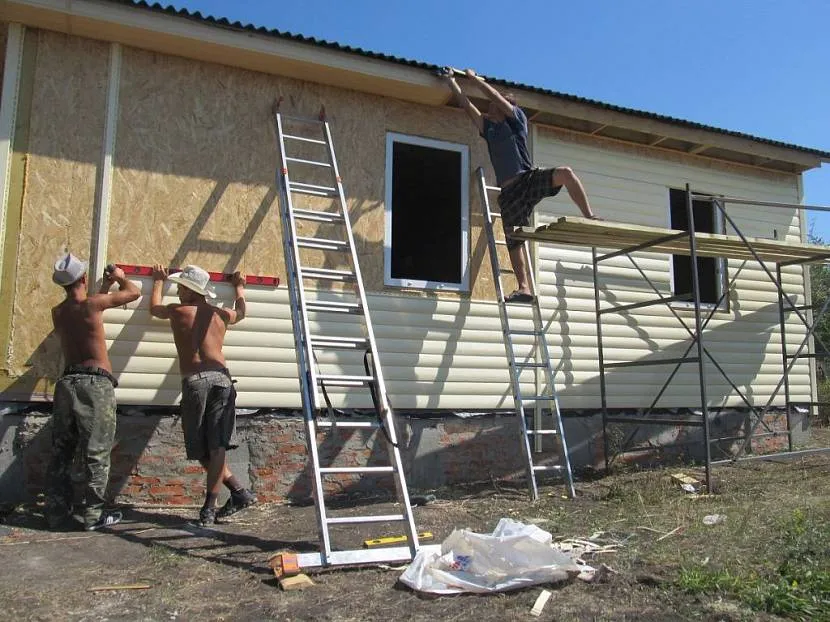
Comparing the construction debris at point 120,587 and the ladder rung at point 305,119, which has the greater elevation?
the ladder rung at point 305,119

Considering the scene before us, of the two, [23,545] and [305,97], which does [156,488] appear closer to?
[23,545]

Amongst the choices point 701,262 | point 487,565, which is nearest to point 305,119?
point 487,565

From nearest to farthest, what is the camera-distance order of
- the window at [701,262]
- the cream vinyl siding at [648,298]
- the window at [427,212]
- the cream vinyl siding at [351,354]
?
the cream vinyl siding at [351,354]
the window at [427,212]
the cream vinyl siding at [648,298]
the window at [701,262]

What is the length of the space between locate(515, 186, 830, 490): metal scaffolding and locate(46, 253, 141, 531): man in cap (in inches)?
156

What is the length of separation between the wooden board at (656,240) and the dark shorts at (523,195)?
291mm

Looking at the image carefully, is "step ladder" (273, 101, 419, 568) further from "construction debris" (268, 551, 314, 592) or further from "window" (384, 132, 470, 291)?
"window" (384, 132, 470, 291)

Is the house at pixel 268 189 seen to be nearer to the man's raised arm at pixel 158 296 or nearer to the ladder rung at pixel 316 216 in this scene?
the man's raised arm at pixel 158 296

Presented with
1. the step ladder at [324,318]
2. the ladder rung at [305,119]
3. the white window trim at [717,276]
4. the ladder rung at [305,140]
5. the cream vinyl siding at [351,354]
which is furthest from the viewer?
the white window trim at [717,276]

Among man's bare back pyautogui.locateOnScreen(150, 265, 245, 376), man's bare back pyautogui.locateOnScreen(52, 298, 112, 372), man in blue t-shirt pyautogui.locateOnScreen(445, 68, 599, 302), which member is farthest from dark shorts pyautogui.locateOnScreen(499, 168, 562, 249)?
man's bare back pyautogui.locateOnScreen(52, 298, 112, 372)

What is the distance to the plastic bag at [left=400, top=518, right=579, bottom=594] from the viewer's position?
393cm

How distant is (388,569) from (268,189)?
412cm

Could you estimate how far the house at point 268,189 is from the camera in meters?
6.27

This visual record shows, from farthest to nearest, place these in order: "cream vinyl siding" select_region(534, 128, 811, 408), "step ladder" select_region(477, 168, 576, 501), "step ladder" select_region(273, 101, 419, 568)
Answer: "cream vinyl siding" select_region(534, 128, 811, 408) < "step ladder" select_region(477, 168, 576, 501) < "step ladder" select_region(273, 101, 419, 568)

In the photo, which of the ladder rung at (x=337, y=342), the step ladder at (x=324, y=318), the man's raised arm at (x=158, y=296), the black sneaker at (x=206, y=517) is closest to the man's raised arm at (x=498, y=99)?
the step ladder at (x=324, y=318)
